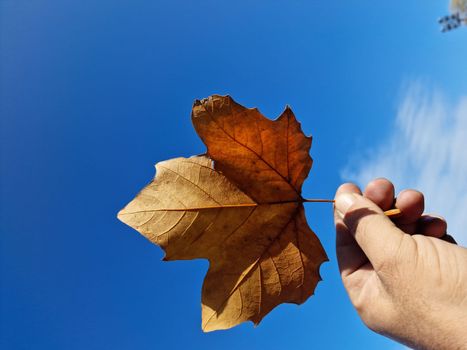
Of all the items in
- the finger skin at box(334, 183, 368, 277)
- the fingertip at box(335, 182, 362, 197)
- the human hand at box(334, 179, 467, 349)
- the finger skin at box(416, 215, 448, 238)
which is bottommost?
the human hand at box(334, 179, 467, 349)

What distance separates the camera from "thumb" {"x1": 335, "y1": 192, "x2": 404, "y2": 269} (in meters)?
2.03

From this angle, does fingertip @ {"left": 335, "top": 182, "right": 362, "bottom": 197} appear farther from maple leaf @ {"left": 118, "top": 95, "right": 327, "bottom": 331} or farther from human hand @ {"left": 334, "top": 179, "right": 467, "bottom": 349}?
maple leaf @ {"left": 118, "top": 95, "right": 327, "bottom": 331}

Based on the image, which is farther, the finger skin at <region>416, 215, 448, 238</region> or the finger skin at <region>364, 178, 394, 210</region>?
the finger skin at <region>416, 215, 448, 238</region>

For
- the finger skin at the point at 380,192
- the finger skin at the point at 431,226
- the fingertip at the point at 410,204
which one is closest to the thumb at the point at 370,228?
the finger skin at the point at 380,192

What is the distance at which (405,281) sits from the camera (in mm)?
1963

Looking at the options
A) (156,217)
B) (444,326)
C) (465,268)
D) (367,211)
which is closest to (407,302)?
(444,326)

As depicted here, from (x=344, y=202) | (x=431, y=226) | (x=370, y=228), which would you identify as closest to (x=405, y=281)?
(x=370, y=228)

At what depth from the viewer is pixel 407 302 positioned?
197 cm

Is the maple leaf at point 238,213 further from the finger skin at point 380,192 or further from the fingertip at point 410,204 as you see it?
the fingertip at point 410,204

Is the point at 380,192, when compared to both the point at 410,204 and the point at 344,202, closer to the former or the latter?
the point at 410,204

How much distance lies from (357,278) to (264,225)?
0.84m

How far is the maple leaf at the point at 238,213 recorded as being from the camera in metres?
2.05

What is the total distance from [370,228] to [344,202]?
0.32 metres

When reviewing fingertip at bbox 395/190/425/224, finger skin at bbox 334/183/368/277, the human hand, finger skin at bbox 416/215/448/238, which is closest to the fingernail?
the human hand
